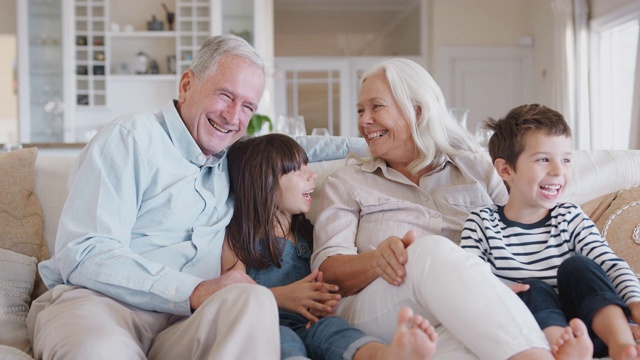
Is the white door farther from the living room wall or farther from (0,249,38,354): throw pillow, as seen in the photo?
(0,249,38,354): throw pillow

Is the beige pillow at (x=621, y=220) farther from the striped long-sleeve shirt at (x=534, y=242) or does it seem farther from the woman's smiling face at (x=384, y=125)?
the woman's smiling face at (x=384, y=125)

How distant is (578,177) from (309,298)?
98 centimetres

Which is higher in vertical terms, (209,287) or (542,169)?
(542,169)

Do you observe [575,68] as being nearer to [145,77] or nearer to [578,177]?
[145,77]

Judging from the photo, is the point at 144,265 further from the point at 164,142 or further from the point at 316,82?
the point at 316,82

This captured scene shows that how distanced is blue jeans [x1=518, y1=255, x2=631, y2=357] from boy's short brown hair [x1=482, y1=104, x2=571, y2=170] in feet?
1.07

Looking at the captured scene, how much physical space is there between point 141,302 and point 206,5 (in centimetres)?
574

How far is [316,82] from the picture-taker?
8727 mm

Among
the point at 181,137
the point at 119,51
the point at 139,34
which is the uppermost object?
the point at 139,34

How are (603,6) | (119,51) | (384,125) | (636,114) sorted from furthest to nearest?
(119,51) → (603,6) → (636,114) → (384,125)

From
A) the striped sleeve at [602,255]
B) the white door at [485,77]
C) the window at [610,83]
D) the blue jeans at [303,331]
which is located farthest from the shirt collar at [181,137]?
the white door at [485,77]

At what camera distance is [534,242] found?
1.79 meters

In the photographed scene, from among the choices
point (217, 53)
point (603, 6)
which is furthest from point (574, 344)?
point (603, 6)

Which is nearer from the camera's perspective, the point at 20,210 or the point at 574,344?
the point at 574,344
